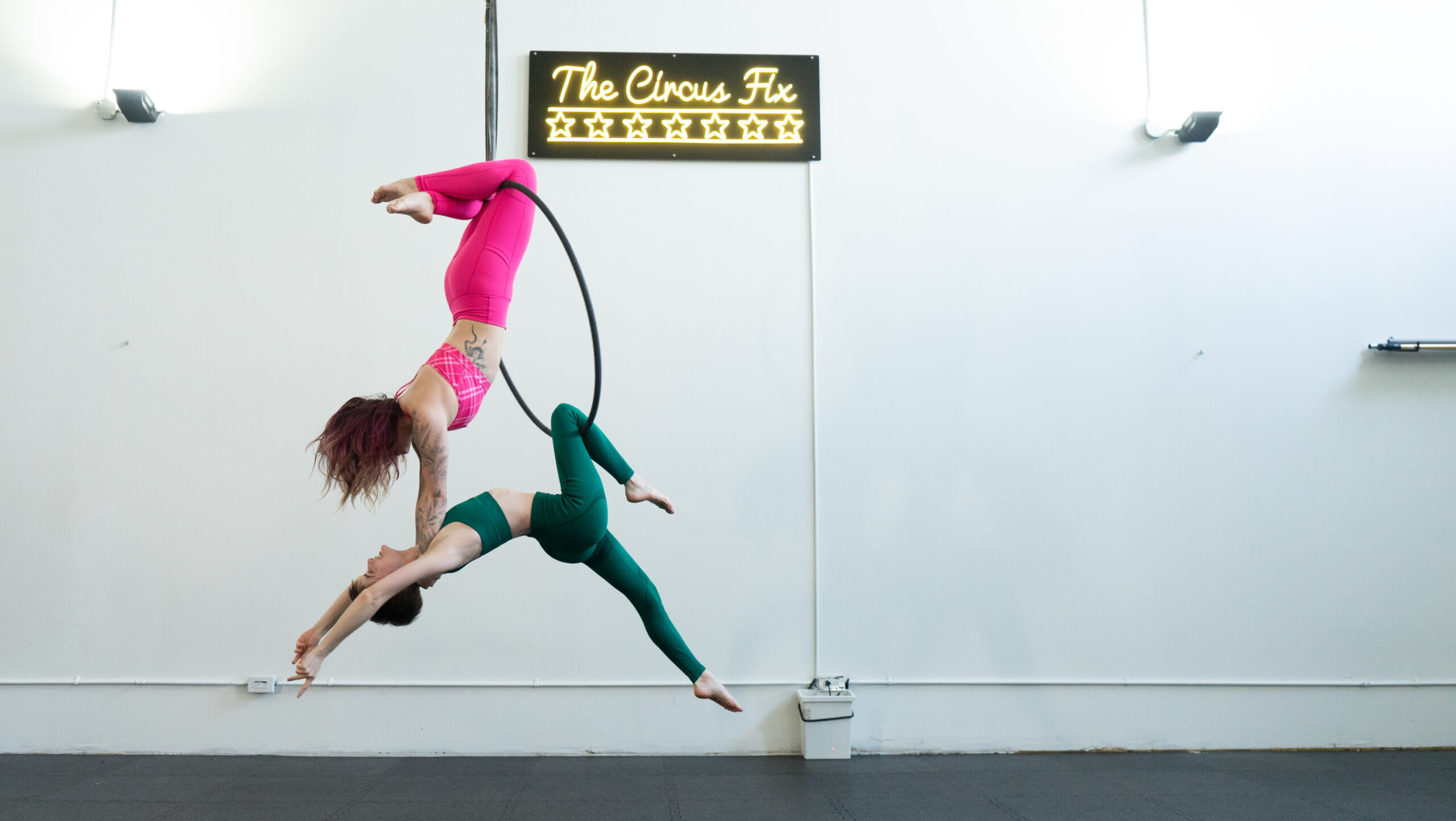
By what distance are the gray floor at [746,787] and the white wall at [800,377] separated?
215 mm

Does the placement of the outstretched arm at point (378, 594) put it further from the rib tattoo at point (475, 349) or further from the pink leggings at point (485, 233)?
the pink leggings at point (485, 233)

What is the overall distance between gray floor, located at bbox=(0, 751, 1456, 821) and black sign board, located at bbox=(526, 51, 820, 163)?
3.30m

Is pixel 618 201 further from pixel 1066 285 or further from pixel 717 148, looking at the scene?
pixel 1066 285

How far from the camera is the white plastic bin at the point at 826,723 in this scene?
14.3 feet

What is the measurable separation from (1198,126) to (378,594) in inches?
192

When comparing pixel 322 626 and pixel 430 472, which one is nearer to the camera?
pixel 430 472

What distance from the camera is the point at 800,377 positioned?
15.4ft

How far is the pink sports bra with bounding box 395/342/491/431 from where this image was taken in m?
2.64

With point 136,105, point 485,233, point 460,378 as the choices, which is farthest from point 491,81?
point 136,105

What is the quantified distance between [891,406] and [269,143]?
3.80 meters

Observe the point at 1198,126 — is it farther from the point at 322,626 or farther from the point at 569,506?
the point at 322,626

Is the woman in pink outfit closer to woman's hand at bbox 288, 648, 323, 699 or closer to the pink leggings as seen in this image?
the pink leggings

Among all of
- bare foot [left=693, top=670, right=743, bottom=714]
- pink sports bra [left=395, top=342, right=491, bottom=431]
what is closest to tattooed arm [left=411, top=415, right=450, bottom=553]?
pink sports bra [left=395, top=342, right=491, bottom=431]

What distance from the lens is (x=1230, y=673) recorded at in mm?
4676
